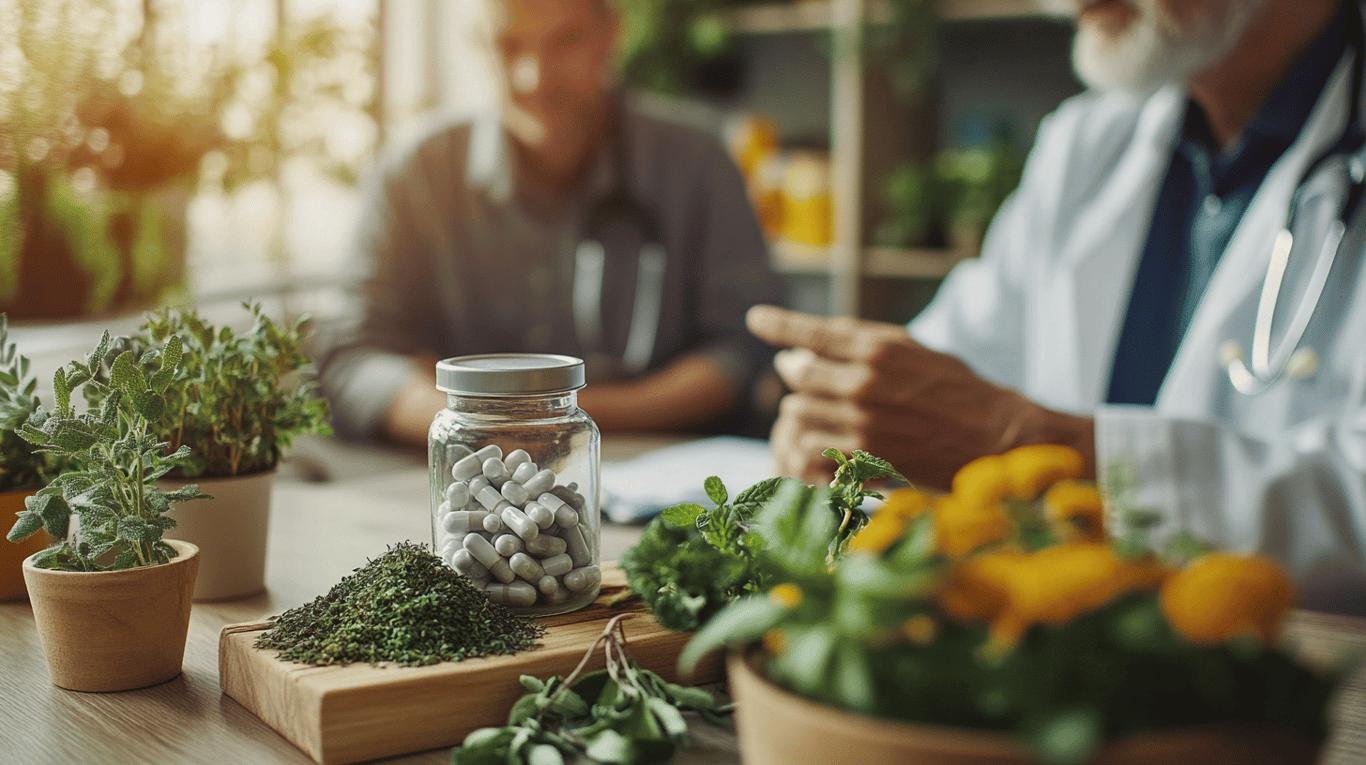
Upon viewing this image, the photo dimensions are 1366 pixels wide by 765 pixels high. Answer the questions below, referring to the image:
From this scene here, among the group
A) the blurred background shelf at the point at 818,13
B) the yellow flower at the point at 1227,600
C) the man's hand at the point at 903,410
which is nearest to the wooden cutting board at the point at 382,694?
the yellow flower at the point at 1227,600

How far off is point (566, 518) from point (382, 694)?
197mm

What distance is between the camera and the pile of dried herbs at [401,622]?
28.3 inches

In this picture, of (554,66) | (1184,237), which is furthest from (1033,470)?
(554,66)

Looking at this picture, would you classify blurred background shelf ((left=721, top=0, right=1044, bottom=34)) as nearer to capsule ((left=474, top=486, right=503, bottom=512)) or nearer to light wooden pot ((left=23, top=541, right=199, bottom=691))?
capsule ((left=474, top=486, right=503, bottom=512))

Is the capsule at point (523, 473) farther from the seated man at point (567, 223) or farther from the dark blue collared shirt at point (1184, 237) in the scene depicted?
the seated man at point (567, 223)

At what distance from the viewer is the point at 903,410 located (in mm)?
1388

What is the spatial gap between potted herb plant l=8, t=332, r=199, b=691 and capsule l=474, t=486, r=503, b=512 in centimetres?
19

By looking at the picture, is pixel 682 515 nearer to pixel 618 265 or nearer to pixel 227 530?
pixel 227 530

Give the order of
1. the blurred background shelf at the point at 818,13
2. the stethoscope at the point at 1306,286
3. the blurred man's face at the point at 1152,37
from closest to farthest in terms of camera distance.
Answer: the stethoscope at the point at 1306,286
the blurred man's face at the point at 1152,37
the blurred background shelf at the point at 818,13

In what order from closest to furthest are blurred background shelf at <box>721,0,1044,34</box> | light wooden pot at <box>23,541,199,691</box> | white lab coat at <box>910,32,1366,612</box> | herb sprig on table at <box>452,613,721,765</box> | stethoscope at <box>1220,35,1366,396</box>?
herb sprig on table at <box>452,613,721,765</box>, light wooden pot at <box>23,541,199,691</box>, white lab coat at <box>910,32,1366,612</box>, stethoscope at <box>1220,35,1366,396</box>, blurred background shelf at <box>721,0,1044,34</box>

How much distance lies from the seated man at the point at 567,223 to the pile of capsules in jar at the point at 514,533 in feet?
4.70

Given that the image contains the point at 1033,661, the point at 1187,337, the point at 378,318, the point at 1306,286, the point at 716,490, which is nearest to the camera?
the point at 1033,661

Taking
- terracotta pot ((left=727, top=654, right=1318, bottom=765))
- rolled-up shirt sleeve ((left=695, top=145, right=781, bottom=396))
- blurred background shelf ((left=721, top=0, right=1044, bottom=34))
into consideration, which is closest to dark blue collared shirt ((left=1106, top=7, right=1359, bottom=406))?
rolled-up shirt sleeve ((left=695, top=145, right=781, bottom=396))

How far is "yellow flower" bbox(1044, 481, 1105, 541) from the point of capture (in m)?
0.52
